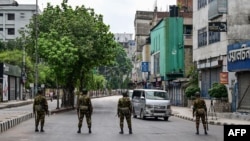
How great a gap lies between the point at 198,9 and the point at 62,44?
12847 millimetres

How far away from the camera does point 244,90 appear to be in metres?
34.9

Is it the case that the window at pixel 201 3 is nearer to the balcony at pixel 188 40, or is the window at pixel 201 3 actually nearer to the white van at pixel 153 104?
the white van at pixel 153 104

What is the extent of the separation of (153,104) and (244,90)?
23.8ft

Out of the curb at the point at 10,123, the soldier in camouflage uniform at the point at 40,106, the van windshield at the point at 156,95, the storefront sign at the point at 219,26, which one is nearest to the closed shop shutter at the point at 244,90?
the storefront sign at the point at 219,26

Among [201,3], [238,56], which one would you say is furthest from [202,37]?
[238,56]

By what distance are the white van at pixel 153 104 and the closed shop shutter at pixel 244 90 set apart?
5.56m

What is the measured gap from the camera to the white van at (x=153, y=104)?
103ft

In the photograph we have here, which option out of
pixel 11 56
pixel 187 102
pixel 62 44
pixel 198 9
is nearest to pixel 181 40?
pixel 187 102

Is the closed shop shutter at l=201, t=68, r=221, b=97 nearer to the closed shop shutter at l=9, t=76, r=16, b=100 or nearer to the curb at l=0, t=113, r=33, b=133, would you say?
the curb at l=0, t=113, r=33, b=133

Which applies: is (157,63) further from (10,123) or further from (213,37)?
(10,123)

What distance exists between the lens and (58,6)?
5056cm

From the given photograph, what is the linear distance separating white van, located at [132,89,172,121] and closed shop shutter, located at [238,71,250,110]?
5558 mm

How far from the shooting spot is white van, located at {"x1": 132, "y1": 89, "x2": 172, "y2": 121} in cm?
3145

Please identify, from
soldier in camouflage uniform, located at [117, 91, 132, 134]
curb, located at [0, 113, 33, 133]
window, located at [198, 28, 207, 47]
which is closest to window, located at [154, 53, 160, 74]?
window, located at [198, 28, 207, 47]
